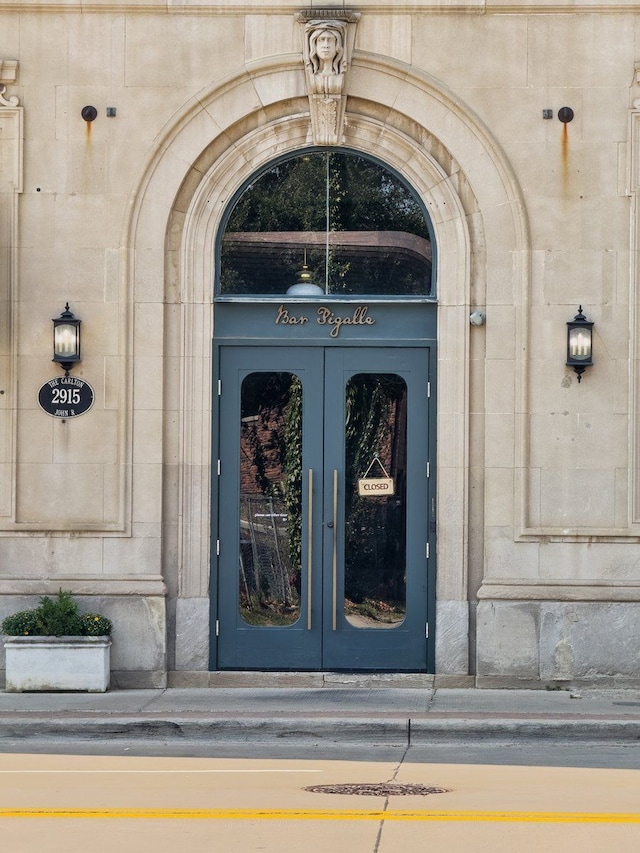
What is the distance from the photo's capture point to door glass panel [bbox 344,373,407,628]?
47.8 feet

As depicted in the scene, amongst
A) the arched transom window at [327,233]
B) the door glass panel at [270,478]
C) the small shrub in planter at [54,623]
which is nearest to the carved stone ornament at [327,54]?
the arched transom window at [327,233]

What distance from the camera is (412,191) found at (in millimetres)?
14711

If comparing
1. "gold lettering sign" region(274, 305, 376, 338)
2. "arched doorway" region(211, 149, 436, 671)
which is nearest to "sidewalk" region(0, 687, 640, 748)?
"arched doorway" region(211, 149, 436, 671)

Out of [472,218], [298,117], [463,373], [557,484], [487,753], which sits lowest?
[487,753]

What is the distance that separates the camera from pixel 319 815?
8977mm

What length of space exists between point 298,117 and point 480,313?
2602mm

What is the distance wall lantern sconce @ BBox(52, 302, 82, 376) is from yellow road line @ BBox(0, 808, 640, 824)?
19.6 feet

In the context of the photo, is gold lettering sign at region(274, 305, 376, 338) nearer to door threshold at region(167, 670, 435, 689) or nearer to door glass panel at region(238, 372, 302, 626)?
door glass panel at region(238, 372, 302, 626)

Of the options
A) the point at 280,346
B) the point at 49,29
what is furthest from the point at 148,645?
the point at 49,29

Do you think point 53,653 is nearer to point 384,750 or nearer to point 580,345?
point 384,750

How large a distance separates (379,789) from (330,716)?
268cm

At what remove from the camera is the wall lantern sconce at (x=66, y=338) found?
14.2 meters

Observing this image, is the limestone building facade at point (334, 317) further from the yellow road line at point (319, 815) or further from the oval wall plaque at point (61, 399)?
the yellow road line at point (319, 815)

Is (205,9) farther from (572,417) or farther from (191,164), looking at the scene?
(572,417)
